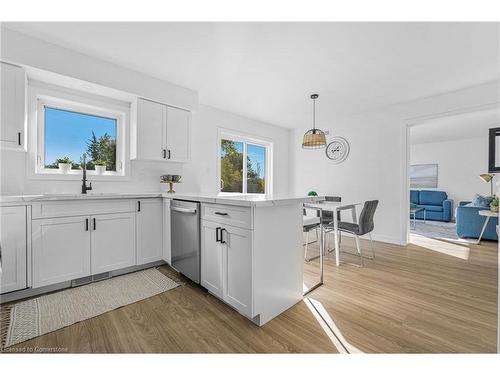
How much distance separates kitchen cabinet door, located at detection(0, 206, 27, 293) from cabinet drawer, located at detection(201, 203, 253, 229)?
1524 millimetres

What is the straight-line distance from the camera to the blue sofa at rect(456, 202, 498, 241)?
394cm

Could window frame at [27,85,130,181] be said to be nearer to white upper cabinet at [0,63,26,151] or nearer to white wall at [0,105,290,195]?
white wall at [0,105,290,195]

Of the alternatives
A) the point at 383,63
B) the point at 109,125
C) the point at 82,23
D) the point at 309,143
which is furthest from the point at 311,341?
the point at 109,125

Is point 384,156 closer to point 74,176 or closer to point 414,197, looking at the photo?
point 414,197

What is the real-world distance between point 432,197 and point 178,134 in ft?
Result: 24.6

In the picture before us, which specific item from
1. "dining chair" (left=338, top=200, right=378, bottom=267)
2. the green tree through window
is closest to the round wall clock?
the green tree through window

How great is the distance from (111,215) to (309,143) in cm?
266

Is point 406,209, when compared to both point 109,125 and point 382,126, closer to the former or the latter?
point 382,126

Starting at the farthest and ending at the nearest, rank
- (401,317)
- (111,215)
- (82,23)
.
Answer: (111,215), (82,23), (401,317)

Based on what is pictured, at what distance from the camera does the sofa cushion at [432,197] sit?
21.6 ft

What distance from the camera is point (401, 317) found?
1700 millimetres

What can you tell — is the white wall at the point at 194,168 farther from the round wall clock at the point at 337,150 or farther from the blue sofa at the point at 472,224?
the blue sofa at the point at 472,224

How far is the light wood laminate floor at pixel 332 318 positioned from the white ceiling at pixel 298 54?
7.81 feet

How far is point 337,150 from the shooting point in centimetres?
464
